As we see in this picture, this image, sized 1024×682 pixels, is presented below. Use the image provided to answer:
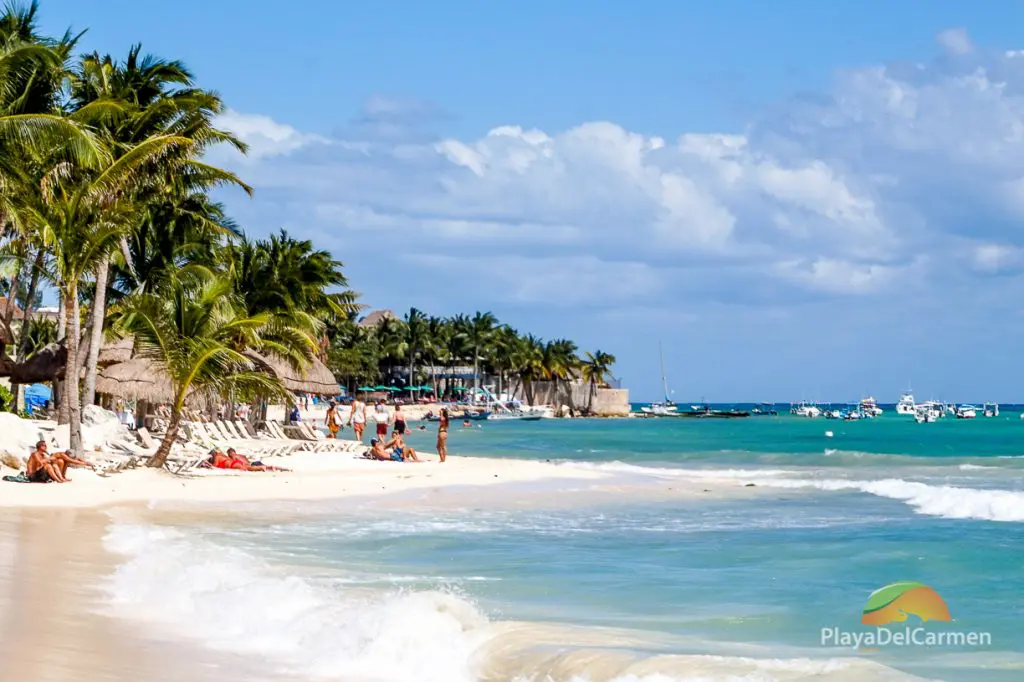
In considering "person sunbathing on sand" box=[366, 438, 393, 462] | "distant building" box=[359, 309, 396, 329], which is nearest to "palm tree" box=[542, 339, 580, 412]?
"distant building" box=[359, 309, 396, 329]

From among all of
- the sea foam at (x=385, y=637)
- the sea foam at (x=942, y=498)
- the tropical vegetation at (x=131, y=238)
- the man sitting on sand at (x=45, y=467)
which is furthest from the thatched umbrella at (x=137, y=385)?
the sea foam at (x=385, y=637)

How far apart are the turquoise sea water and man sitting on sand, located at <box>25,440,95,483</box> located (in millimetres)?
3402

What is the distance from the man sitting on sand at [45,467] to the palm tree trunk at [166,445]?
2520mm

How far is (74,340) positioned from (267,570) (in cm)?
1027

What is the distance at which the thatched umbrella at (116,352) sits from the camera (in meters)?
26.9

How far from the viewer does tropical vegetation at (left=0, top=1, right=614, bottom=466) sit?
18859mm

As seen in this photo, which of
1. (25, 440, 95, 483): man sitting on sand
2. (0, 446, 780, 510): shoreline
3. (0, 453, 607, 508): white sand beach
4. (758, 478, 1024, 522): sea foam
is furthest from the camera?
(758, 478, 1024, 522): sea foam

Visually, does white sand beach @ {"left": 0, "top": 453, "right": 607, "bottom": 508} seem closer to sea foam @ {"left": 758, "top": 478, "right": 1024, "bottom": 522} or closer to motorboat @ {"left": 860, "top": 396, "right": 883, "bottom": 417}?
sea foam @ {"left": 758, "top": 478, "right": 1024, "bottom": 522}

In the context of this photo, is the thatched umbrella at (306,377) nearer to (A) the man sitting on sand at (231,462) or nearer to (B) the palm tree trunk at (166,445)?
(A) the man sitting on sand at (231,462)

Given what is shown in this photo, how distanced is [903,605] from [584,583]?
285cm

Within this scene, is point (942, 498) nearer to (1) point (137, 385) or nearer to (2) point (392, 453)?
(2) point (392, 453)

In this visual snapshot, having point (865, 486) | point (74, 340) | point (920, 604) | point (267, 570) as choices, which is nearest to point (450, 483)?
point (74, 340)

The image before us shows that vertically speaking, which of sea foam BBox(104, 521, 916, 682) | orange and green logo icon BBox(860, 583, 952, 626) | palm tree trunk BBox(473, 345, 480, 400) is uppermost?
palm tree trunk BBox(473, 345, 480, 400)

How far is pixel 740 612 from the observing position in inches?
355
